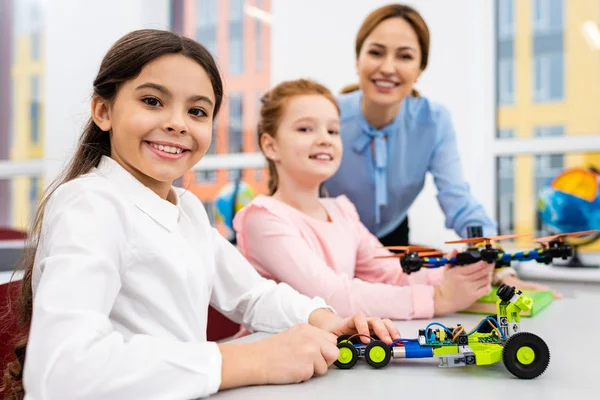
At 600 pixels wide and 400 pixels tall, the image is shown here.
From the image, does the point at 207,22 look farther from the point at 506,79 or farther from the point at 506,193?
the point at 506,193

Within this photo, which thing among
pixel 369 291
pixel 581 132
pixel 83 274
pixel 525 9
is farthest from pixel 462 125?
pixel 83 274

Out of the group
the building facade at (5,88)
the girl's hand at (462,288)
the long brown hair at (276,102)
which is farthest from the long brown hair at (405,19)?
the building facade at (5,88)

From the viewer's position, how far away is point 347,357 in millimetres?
641

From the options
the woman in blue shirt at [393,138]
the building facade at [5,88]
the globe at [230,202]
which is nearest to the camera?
the woman in blue shirt at [393,138]

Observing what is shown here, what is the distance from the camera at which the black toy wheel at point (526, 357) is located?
0.59m

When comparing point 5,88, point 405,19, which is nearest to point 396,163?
point 405,19

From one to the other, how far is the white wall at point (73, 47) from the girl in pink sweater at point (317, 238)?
1.55 metres

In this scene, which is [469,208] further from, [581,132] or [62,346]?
[62,346]

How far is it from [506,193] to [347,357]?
169cm

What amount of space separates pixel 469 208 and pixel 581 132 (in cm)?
78

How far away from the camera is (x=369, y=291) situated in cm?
99

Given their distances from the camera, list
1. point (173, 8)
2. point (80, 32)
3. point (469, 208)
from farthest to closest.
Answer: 1. point (173, 8)
2. point (80, 32)
3. point (469, 208)

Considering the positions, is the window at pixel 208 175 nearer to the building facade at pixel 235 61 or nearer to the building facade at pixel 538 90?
the building facade at pixel 235 61

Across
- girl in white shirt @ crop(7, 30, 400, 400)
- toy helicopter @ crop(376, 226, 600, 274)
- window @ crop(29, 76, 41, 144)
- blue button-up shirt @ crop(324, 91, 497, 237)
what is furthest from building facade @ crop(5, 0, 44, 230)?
toy helicopter @ crop(376, 226, 600, 274)
